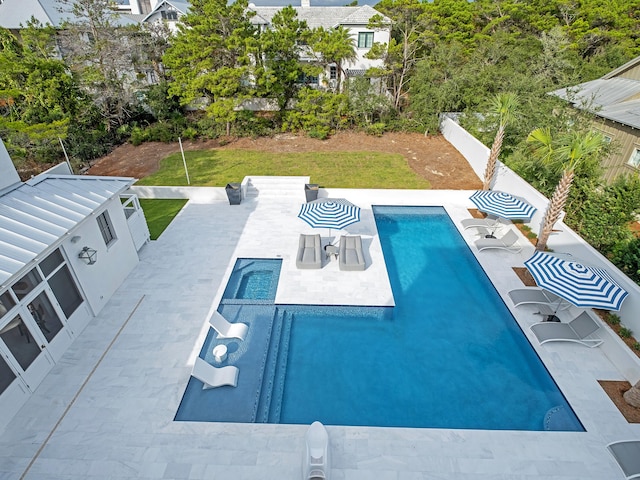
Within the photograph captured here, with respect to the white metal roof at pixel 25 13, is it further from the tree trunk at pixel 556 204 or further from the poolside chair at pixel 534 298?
the poolside chair at pixel 534 298

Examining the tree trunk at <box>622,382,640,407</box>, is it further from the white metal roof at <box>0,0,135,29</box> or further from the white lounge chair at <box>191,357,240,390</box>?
the white metal roof at <box>0,0,135,29</box>

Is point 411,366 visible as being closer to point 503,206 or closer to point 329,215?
point 329,215

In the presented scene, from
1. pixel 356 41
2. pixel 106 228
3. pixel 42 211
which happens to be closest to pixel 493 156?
pixel 106 228

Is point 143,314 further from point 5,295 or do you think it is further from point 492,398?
point 492,398

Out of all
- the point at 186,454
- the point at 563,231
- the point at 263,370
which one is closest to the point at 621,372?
the point at 563,231

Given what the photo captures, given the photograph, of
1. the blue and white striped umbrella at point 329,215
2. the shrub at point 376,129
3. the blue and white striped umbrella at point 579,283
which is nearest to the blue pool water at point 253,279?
the blue and white striped umbrella at point 329,215
